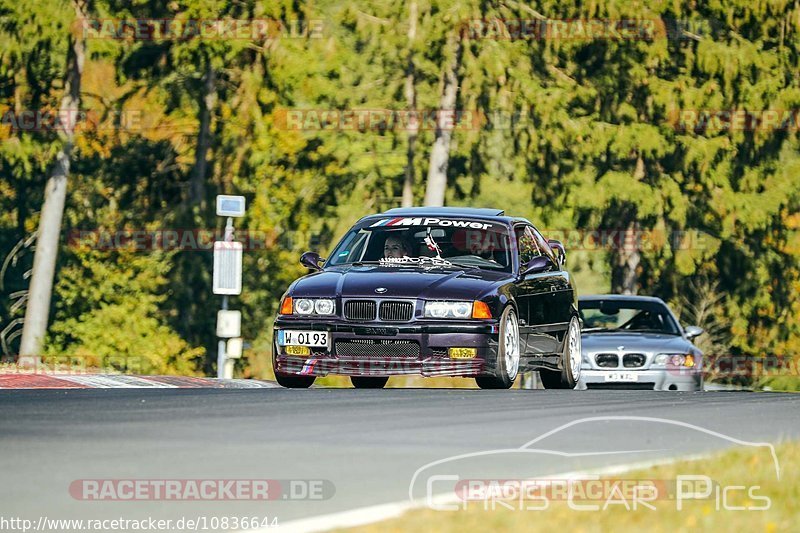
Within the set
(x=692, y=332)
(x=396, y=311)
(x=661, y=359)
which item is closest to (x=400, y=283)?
(x=396, y=311)

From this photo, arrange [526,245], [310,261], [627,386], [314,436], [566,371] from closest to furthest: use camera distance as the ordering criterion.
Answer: [314,436] → [310,261] → [526,245] → [566,371] → [627,386]

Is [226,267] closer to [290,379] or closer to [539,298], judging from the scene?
[539,298]

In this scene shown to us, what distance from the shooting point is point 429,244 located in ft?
52.4

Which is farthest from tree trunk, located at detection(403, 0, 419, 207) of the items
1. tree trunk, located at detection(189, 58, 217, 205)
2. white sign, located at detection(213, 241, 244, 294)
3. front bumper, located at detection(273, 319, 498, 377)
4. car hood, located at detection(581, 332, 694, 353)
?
front bumper, located at detection(273, 319, 498, 377)

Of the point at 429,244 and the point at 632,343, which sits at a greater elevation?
the point at 429,244

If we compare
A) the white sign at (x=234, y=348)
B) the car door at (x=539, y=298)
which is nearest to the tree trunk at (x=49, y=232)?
the white sign at (x=234, y=348)

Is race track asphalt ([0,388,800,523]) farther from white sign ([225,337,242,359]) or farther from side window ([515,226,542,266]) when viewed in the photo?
white sign ([225,337,242,359])

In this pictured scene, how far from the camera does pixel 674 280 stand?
4706cm

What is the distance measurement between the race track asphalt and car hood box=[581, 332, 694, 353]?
588cm

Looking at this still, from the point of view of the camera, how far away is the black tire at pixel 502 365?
14.7 metres

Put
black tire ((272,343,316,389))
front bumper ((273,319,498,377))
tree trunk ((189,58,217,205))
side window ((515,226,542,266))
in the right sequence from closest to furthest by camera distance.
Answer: front bumper ((273,319,498,377)) → black tire ((272,343,316,389)) → side window ((515,226,542,266)) → tree trunk ((189,58,217,205))

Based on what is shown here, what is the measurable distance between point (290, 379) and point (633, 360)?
602 cm

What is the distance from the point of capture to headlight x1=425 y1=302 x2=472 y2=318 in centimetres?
1455

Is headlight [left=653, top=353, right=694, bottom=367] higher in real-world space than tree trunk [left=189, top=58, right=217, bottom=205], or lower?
lower
